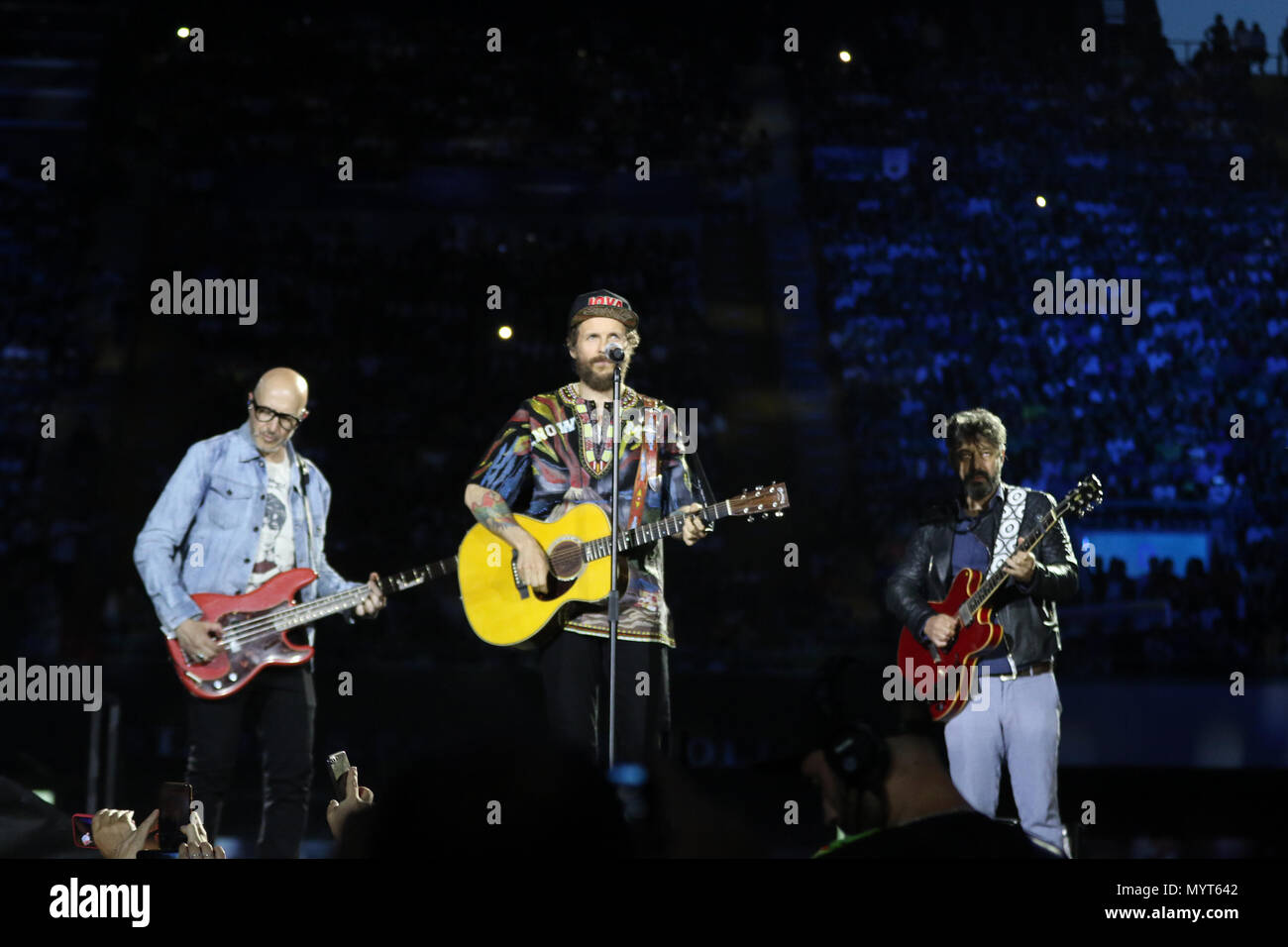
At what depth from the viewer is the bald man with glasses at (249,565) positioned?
5094 millimetres

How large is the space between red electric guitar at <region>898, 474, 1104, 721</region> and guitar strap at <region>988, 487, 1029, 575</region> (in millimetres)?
44

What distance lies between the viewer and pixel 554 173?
13469mm

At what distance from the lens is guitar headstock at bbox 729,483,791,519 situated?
4922 mm

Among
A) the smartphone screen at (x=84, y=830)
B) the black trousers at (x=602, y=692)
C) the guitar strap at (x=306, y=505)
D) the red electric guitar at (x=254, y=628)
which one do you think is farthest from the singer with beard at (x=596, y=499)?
the smartphone screen at (x=84, y=830)

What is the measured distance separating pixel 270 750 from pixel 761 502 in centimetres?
203

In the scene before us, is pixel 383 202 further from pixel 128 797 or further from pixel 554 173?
pixel 128 797

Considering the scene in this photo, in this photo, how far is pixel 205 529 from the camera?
523 cm

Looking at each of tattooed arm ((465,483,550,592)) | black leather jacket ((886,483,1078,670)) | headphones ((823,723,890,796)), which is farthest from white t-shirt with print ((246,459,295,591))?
headphones ((823,723,890,796))

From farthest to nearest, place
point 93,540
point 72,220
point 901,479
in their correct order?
point 72,220, point 901,479, point 93,540

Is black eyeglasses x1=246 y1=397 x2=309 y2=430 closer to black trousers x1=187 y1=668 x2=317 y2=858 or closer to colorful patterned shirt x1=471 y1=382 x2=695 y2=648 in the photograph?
colorful patterned shirt x1=471 y1=382 x2=695 y2=648

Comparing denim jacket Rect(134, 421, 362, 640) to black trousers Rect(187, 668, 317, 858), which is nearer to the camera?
black trousers Rect(187, 668, 317, 858)

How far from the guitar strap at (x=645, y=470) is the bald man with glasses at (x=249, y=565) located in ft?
3.47

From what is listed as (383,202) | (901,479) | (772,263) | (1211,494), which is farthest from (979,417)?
(383,202)
